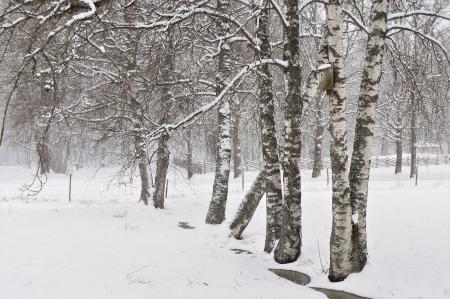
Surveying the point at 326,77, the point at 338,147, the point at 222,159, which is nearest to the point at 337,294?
the point at 338,147

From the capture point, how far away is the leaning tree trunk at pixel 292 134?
7754 mm

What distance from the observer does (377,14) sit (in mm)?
6926

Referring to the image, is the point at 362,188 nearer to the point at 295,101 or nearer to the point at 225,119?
the point at 295,101

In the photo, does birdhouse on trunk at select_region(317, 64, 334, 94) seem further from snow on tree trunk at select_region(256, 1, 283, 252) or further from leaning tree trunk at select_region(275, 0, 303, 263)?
snow on tree trunk at select_region(256, 1, 283, 252)

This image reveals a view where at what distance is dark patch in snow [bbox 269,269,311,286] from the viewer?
23.0 feet

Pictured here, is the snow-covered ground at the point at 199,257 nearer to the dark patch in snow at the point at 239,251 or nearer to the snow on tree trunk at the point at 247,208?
the dark patch in snow at the point at 239,251

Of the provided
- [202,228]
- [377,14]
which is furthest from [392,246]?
[202,228]

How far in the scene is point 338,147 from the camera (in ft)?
21.9

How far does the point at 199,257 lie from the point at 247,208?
2233 millimetres

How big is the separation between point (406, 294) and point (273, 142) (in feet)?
12.8

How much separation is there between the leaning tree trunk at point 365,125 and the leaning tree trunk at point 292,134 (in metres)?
1.09

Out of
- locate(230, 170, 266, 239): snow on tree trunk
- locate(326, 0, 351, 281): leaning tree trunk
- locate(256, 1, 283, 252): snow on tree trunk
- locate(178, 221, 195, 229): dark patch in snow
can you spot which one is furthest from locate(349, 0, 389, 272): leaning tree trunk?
locate(178, 221, 195, 229): dark patch in snow

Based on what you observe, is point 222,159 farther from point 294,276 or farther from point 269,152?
point 294,276

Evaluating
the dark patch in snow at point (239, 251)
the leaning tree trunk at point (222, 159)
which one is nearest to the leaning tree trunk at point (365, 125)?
the dark patch in snow at point (239, 251)
